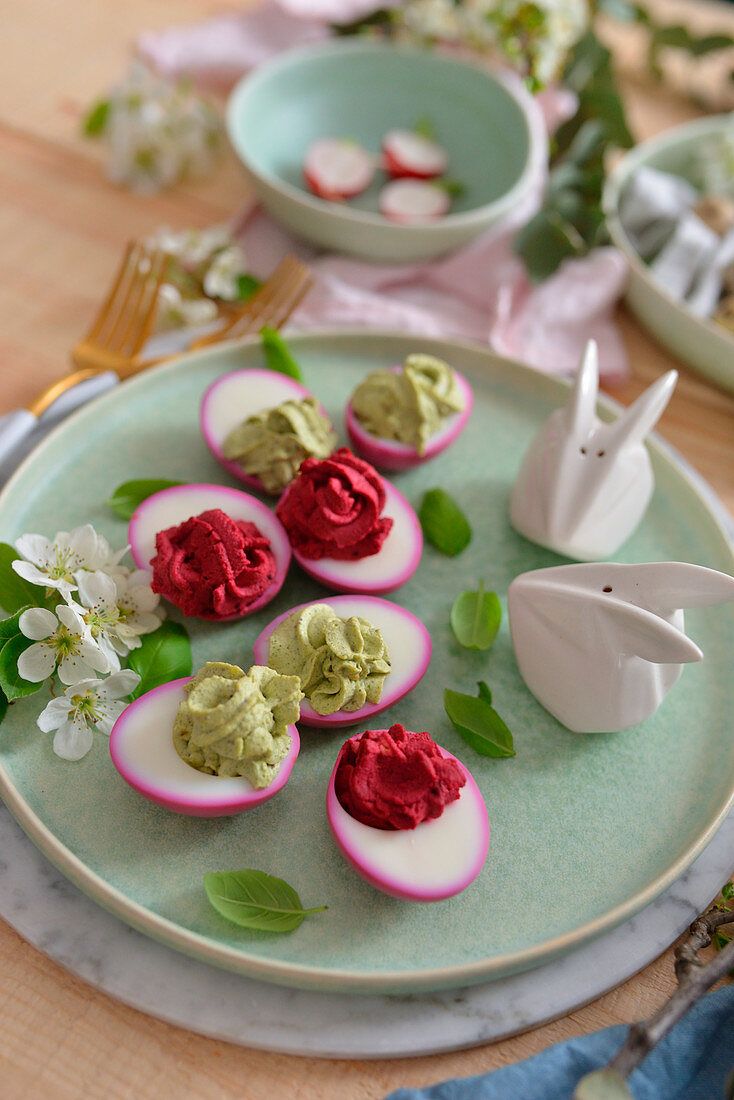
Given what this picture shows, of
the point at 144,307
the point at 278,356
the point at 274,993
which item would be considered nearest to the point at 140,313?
the point at 144,307

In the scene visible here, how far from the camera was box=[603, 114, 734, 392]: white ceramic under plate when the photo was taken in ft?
5.34

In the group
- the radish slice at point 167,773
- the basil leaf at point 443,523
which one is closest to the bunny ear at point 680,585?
the basil leaf at point 443,523

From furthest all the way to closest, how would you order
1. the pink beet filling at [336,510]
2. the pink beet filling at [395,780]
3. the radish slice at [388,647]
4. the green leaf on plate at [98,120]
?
the green leaf on plate at [98,120] < the pink beet filling at [336,510] < the radish slice at [388,647] < the pink beet filling at [395,780]

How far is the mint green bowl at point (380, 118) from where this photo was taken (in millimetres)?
1735

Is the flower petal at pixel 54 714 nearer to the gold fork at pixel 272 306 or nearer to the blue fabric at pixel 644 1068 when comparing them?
the blue fabric at pixel 644 1068

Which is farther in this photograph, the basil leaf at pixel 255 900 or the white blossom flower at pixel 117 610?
the white blossom flower at pixel 117 610

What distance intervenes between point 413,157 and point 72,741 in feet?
4.75

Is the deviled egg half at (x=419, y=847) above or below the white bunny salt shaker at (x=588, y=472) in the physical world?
below

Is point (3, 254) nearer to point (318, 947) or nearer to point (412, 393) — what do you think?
point (412, 393)

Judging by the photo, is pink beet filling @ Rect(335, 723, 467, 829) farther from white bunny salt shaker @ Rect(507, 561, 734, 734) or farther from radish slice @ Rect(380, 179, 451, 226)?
radish slice @ Rect(380, 179, 451, 226)

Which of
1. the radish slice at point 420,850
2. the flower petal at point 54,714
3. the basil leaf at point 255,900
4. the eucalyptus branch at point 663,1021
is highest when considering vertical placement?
the flower petal at point 54,714

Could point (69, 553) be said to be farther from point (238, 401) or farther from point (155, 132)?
point (155, 132)

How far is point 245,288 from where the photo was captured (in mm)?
1703

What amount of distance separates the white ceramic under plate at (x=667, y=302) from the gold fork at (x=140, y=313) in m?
0.64
